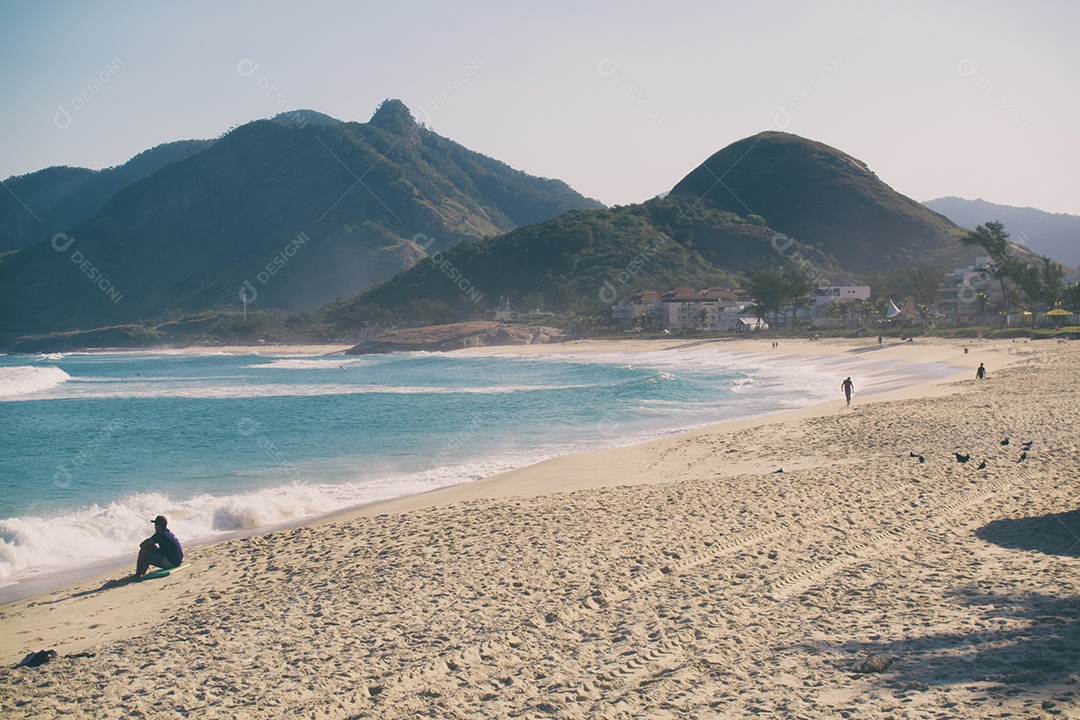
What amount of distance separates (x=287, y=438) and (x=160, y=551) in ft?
45.5

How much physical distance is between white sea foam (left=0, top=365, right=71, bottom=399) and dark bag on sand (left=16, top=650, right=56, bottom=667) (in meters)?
45.1

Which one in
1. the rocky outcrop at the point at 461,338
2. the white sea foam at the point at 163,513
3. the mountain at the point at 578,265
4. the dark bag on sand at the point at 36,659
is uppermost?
the mountain at the point at 578,265

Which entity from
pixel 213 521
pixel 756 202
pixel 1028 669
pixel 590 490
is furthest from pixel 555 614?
pixel 756 202

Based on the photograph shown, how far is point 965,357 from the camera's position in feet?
130

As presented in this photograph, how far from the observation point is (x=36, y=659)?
20.7 feet

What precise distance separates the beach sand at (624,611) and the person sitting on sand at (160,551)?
27 cm

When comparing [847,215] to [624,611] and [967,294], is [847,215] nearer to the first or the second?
[967,294]

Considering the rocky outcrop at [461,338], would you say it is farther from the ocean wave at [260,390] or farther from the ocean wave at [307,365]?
the ocean wave at [260,390]

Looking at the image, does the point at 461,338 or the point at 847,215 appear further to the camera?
the point at 847,215

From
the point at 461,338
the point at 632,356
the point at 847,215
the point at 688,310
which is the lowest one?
the point at 632,356

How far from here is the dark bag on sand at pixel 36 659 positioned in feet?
20.6

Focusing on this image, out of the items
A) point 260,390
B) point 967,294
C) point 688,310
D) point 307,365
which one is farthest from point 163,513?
point 967,294

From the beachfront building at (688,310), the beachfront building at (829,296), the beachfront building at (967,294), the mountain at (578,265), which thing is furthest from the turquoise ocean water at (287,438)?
the mountain at (578,265)

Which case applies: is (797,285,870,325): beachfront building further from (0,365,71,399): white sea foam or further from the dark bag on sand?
the dark bag on sand
